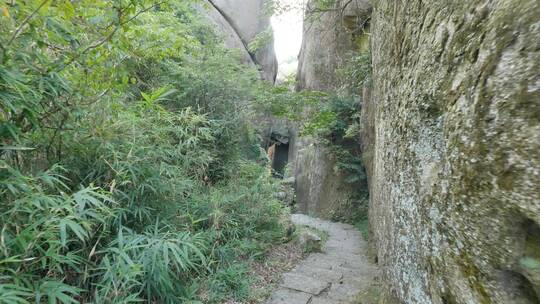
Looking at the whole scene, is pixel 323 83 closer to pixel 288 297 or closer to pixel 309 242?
pixel 309 242

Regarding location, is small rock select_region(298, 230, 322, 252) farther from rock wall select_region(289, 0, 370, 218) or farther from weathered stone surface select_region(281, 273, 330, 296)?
rock wall select_region(289, 0, 370, 218)

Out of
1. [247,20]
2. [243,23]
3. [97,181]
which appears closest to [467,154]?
[97,181]

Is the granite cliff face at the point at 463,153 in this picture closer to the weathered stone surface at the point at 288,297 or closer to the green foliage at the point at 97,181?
the weathered stone surface at the point at 288,297

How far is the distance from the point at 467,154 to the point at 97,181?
2395 millimetres

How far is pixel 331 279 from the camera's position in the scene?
3732 millimetres

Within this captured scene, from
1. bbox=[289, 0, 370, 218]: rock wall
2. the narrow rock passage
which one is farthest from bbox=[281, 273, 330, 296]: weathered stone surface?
bbox=[289, 0, 370, 218]: rock wall

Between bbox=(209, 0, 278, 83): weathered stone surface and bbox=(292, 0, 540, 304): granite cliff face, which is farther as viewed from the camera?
bbox=(209, 0, 278, 83): weathered stone surface

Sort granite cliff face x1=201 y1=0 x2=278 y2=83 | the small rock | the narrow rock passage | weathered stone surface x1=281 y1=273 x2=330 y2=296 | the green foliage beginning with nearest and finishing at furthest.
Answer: the green foliage
the narrow rock passage
weathered stone surface x1=281 y1=273 x2=330 y2=296
the small rock
granite cliff face x1=201 y1=0 x2=278 y2=83

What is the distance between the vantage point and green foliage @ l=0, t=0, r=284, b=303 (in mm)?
1635

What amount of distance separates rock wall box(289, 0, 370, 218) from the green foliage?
172 inches

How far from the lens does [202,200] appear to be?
352cm

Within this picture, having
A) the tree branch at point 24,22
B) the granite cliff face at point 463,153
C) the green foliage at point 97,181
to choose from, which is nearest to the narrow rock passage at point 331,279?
the green foliage at point 97,181

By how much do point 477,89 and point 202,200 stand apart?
2883 millimetres

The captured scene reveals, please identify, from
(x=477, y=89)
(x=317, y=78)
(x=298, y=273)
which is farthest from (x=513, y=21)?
(x=317, y=78)
